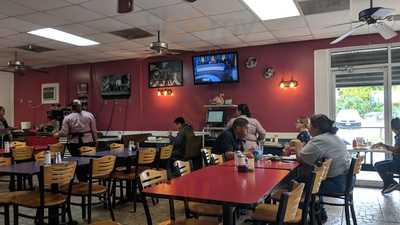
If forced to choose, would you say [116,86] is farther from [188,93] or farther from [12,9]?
[12,9]

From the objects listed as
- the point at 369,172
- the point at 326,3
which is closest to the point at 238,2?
the point at 326,3

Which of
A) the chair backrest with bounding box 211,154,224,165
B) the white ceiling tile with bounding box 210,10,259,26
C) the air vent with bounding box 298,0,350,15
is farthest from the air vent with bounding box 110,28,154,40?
the chair backrest with bounding box 211,154,224,165

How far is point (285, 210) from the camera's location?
2.09 meters

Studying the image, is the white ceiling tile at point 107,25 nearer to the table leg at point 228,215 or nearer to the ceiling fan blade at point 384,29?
the ceiling fan blade at point 384,29

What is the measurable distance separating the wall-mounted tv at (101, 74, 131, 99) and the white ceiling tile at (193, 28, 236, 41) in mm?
3006

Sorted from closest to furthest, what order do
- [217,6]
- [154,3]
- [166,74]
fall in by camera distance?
[154,3] < [217,6] < [166,74]

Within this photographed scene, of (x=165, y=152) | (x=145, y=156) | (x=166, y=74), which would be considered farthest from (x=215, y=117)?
(x=145, y=156)

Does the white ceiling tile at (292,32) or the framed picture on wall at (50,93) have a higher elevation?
the white ceiling tile at (292,32)

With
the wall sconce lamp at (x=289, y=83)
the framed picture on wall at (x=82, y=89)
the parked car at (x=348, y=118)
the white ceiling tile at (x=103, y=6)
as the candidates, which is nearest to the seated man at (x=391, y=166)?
the parked car at (x=348, y=118)

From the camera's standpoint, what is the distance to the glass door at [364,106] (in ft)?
21.2

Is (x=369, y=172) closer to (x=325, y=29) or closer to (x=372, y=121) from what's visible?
(x=372, y=121)

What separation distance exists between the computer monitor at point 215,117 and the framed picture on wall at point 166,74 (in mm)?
1152

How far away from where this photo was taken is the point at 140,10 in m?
4.90

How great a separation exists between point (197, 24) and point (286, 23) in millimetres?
1487
